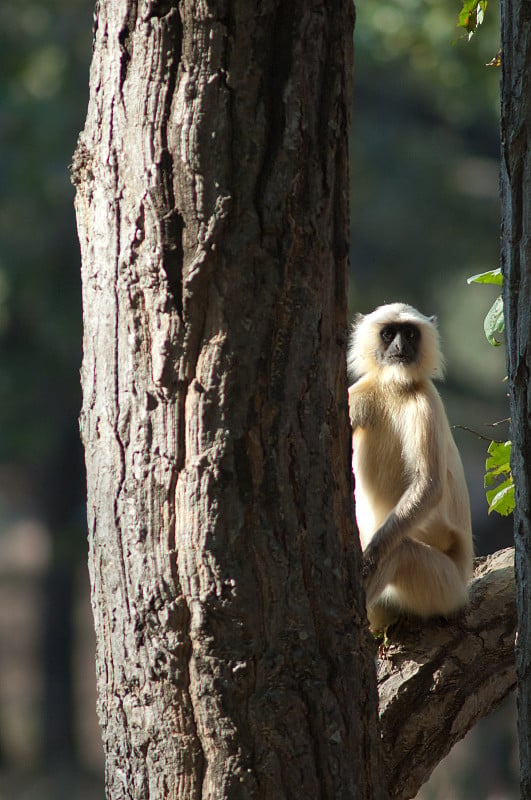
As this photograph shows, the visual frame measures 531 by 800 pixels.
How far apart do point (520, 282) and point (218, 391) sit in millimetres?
845

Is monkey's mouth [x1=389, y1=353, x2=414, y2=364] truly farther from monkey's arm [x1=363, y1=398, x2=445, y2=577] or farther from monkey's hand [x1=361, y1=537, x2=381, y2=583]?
monkey's hand [x1=361, y1=537, x2=381, y2=583]

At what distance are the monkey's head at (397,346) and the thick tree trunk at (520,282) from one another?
2.30 meters

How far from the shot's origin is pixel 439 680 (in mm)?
3730

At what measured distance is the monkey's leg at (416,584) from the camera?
4.20m

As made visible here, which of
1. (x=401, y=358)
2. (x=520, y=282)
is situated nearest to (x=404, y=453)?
(x=401, y=358)

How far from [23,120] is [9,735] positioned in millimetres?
11155

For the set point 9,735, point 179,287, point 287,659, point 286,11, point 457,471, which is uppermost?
point 286,11

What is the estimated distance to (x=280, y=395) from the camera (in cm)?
272

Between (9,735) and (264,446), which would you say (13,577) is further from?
(264,446)

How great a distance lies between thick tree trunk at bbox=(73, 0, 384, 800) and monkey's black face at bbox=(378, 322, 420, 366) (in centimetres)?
241

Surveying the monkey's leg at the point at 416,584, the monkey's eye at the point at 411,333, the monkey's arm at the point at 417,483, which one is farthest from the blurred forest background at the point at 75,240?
the monkey's leg at the point at 416,584

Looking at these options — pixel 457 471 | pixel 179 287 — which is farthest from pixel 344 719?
pixel 457 471

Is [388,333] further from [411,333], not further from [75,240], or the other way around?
[75,240]

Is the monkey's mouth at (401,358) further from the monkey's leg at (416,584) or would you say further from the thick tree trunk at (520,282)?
the thick tree trunk at (520,282)
